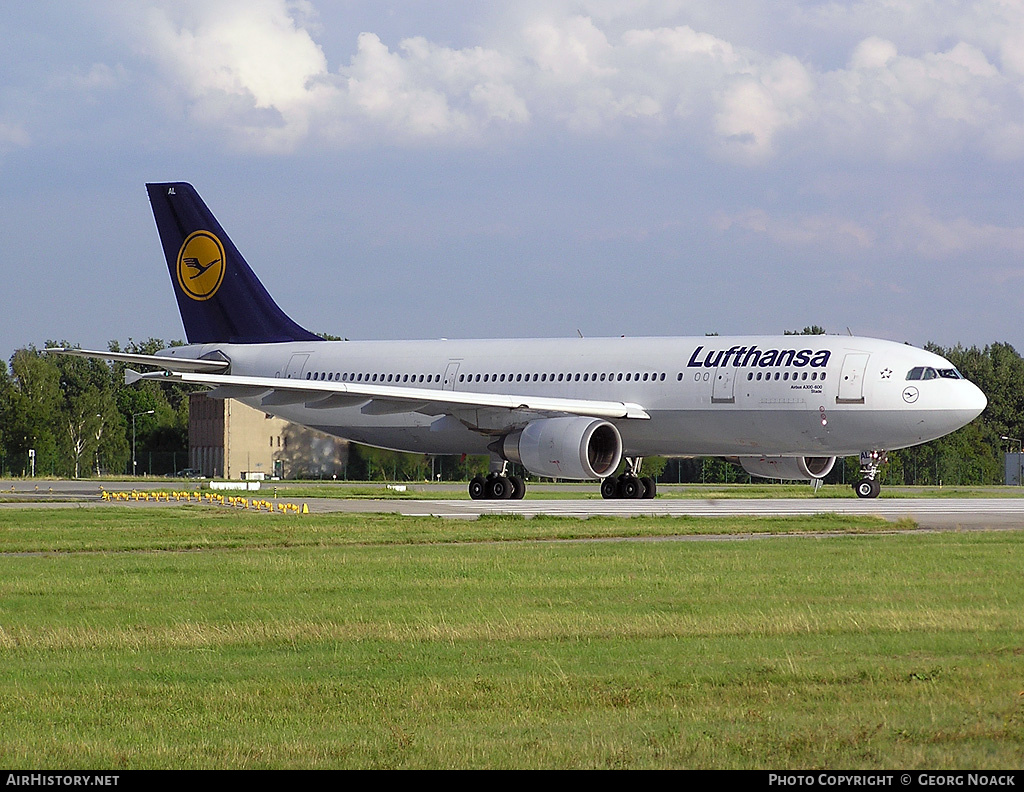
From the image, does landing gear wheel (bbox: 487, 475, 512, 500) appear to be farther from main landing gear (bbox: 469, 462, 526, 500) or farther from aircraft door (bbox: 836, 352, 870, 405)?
aircraft door (bbox: 836, 352, 870, 405)

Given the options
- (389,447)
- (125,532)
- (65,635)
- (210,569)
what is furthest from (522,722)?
(389,447)

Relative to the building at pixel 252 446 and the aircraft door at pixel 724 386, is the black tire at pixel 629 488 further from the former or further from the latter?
the building at pixel 252 446

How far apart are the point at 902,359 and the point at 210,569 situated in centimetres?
2303

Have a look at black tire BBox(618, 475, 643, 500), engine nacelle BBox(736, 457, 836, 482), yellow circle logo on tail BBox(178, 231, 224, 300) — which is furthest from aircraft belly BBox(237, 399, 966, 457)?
yellow circle logo on tail BBox(178, 231, 224, 300)

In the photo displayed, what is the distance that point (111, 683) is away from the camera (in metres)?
10.5

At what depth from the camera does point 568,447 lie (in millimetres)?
36844

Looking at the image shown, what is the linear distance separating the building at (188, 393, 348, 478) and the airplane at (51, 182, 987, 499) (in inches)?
462

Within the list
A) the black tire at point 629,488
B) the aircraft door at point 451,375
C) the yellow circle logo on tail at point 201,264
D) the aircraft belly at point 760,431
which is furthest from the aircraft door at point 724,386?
the yellow circle logo on tail at point 201,264

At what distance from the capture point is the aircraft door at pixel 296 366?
149 feet

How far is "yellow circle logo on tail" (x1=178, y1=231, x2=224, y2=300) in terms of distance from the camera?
155 ft

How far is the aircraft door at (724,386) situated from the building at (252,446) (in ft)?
73.9

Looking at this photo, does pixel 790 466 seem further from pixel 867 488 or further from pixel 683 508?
pixel 683 508
